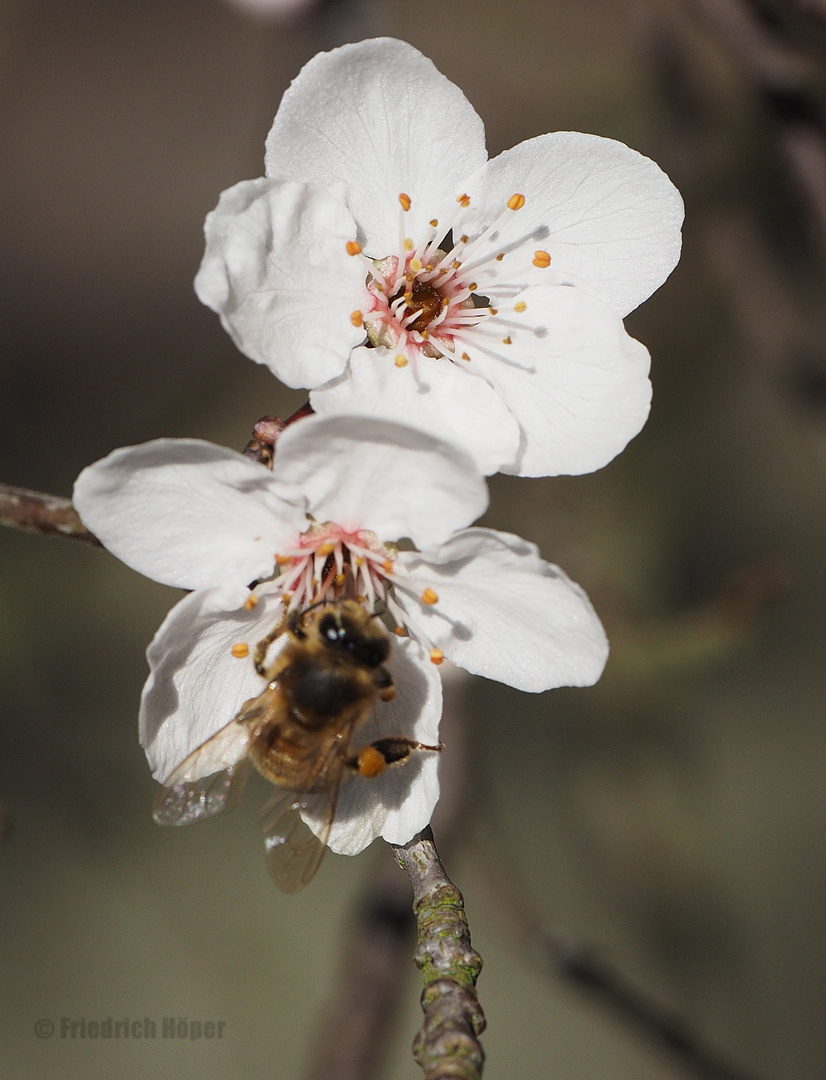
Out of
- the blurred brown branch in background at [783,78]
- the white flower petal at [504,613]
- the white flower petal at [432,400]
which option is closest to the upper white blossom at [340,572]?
the white flower petal at [504,613]

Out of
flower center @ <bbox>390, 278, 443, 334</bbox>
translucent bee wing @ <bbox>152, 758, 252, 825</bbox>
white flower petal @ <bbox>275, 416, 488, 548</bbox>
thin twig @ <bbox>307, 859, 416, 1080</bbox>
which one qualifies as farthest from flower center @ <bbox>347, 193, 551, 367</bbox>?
thin twig @ <bbox>307, 859, 416, 1080</bbox>

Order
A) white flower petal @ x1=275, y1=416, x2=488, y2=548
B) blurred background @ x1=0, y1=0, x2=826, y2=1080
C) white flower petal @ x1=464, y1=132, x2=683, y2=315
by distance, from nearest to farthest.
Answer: white flower petal @ x1=275, y1=416, x2=488, y2=548
white flower petal @ x1=464, y1=132, x2=683, y2=315
blurred background @ x1=0, y1=0, x2=826, y2=1080

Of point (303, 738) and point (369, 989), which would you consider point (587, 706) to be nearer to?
point (369, 989)

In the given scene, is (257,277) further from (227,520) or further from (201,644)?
(201,644)

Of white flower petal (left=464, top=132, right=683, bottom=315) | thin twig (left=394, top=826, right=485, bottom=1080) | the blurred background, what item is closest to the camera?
thin twig (left=394, top=826, right=485, bottom=1080)

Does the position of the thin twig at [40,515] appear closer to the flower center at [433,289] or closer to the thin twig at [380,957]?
the flower center at [433,289]

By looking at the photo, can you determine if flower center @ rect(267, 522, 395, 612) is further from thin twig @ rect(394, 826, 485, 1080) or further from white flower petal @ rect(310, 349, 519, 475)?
thin twig @ rect(394, 826, 485, 1080)

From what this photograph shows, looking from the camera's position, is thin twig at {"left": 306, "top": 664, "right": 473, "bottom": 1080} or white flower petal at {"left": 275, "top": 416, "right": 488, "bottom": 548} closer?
white flower petal at {"left": 275, "top": 416, "right": 488, "bottom": 548}
